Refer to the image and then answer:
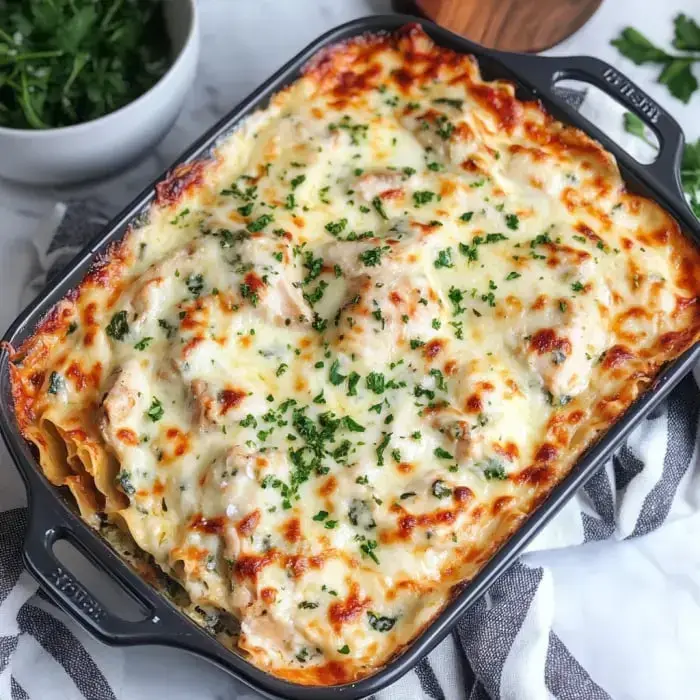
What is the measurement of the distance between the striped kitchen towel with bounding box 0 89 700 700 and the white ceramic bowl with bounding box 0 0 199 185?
3.01ft

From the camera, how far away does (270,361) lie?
2832 millimetres

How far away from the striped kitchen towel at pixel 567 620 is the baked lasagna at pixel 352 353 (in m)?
0.39

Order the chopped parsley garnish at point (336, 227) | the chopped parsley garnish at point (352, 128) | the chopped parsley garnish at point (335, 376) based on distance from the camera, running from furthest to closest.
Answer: the chopped parsley garnish at point (352, 128) < the chopped parsley garnish at point (336, 227) < the chopped parsley garnish at point (335, 376)

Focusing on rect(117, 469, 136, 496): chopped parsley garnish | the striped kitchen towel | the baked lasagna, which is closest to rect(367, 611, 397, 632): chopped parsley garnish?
the baked lasagna

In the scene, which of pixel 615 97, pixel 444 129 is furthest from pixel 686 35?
pixel 444 129

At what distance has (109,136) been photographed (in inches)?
126

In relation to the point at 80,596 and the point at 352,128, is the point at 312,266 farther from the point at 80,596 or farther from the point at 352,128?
the point at 80,596

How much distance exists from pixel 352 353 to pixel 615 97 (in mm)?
1162

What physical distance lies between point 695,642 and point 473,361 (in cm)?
107

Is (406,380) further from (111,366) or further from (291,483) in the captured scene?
(111,366)

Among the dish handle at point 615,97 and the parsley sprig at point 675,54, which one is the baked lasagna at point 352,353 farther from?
the parsley sprig at point 675,54

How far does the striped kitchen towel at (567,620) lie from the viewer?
2902 mm

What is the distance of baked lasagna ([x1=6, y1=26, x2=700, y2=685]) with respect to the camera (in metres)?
2.59

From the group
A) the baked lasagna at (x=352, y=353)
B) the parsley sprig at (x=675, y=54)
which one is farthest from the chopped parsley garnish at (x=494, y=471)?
the parsley sprig at (x=675, y=54)
